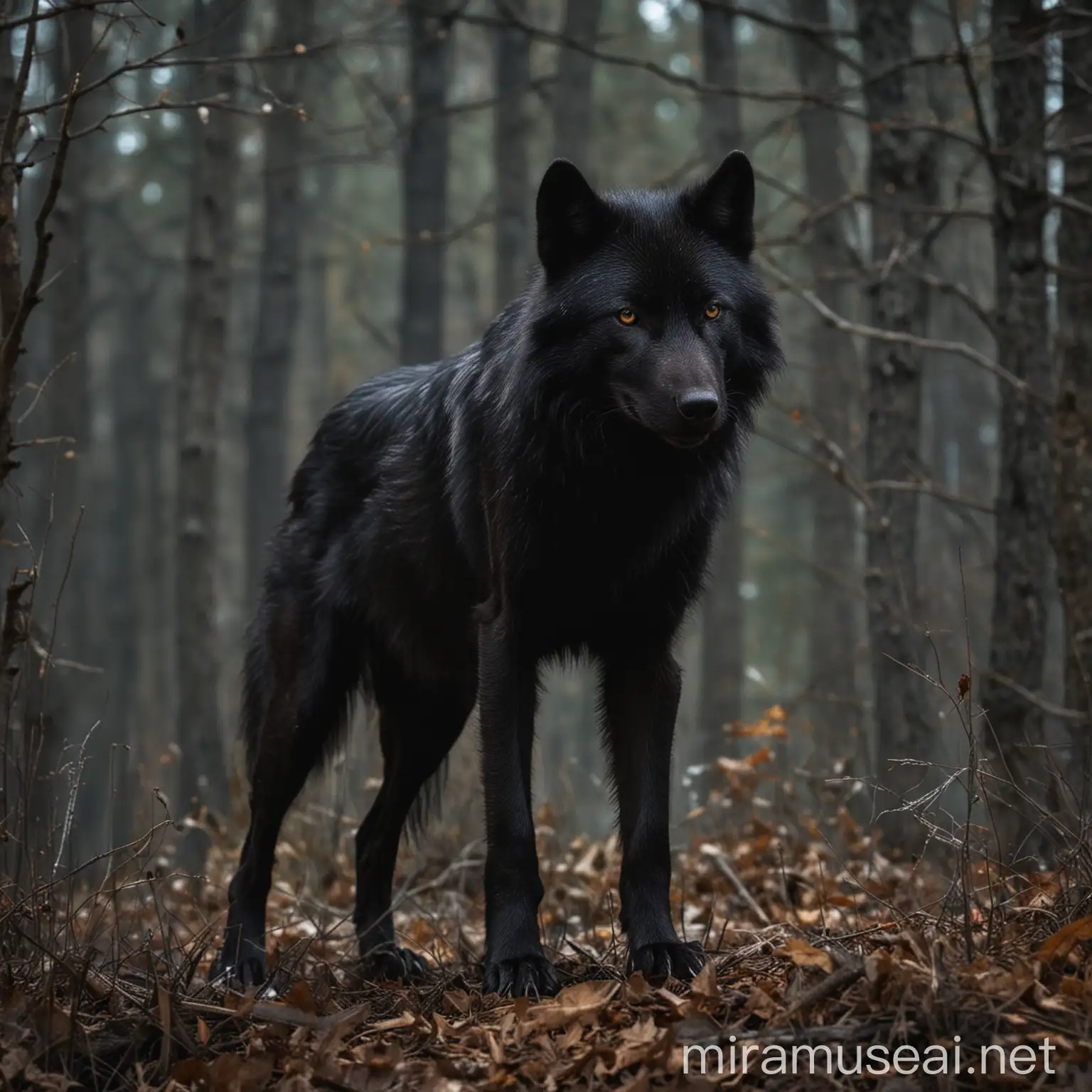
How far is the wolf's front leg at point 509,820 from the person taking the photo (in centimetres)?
383

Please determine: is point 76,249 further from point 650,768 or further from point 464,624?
point 650,768

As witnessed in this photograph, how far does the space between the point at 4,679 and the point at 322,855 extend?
354cm

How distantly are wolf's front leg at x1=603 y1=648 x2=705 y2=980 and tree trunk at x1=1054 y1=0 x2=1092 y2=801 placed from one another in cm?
221

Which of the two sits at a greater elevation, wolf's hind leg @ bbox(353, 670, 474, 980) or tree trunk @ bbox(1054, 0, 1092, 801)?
tree trunk @ bbox(1054, 0, 1092, 801)

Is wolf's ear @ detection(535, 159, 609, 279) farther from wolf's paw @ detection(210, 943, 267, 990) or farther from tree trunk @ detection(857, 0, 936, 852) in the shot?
tree trunk @ detection(857, 0, 936, 852)

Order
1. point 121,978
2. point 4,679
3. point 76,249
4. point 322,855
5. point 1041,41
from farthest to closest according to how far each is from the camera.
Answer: point 76,249 < point 322,855 < point 1041,41 < point 4,679 < point 121,978

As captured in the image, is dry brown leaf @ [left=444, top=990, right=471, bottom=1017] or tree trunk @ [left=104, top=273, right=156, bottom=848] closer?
dry brown leaf @ [left=444, top=990, right=471, bottom=1017]

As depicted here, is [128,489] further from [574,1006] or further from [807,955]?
[807,955]

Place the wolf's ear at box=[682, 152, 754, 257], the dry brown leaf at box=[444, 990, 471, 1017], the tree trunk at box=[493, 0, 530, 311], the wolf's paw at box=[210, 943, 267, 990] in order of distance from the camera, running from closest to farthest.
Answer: the dry brown leaf at box=[444, 990, 471, 1017], the wolf's ear at box=[682, 152, 754, 257], the wolf's paw at box=[210, 943, 267, 990], the tree trunk at box=[493, 0, 530, 311]

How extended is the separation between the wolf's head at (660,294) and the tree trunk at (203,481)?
22.5ft

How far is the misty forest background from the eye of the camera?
5785 mm

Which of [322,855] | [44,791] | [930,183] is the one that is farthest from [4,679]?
[930,183]

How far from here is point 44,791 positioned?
16.7ft

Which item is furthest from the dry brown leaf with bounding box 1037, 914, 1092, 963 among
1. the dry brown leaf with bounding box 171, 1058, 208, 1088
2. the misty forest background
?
the dry brown leaf with bounding box 171, 1058, 208, 1088
